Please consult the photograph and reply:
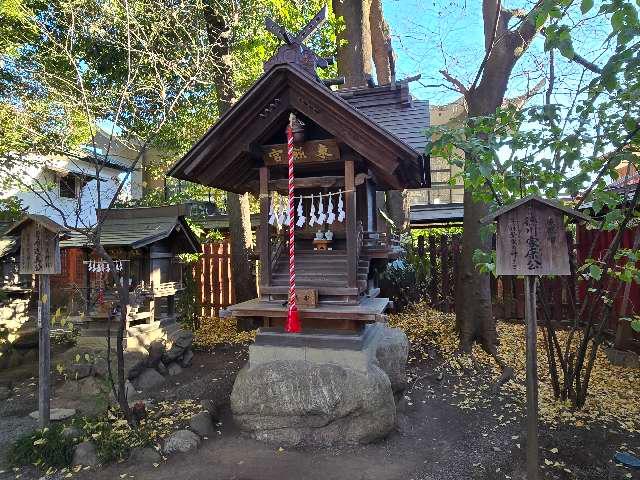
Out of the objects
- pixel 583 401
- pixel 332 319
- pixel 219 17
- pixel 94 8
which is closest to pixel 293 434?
pixel 332 319

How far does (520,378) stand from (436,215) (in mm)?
9594

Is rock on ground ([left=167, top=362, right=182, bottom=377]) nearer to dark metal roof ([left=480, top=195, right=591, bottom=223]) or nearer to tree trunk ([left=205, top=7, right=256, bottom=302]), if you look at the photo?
Result: tree trunk ([left=205, top=7, right=256, bottom=302])

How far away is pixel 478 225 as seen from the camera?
8.50 meters

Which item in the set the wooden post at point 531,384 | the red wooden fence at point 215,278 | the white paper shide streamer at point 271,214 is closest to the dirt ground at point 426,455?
the wooden post at point 531,384

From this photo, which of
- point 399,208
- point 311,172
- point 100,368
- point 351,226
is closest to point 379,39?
point 399,208

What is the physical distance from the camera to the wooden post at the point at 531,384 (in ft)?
12.4

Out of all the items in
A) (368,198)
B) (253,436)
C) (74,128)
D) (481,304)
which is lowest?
(253,436)

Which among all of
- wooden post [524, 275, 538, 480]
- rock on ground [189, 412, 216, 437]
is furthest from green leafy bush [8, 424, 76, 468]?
wooden post [524, 275, 538, 480]

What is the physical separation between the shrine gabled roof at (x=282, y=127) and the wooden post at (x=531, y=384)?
2131 mm

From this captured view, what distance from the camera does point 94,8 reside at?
321 inches

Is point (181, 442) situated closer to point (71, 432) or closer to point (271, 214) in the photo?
point (71, 432)

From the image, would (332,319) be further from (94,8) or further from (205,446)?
(94,8)

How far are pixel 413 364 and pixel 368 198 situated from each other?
12.7 feet

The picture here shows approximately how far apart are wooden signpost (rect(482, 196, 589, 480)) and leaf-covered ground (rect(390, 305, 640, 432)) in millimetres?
1964
